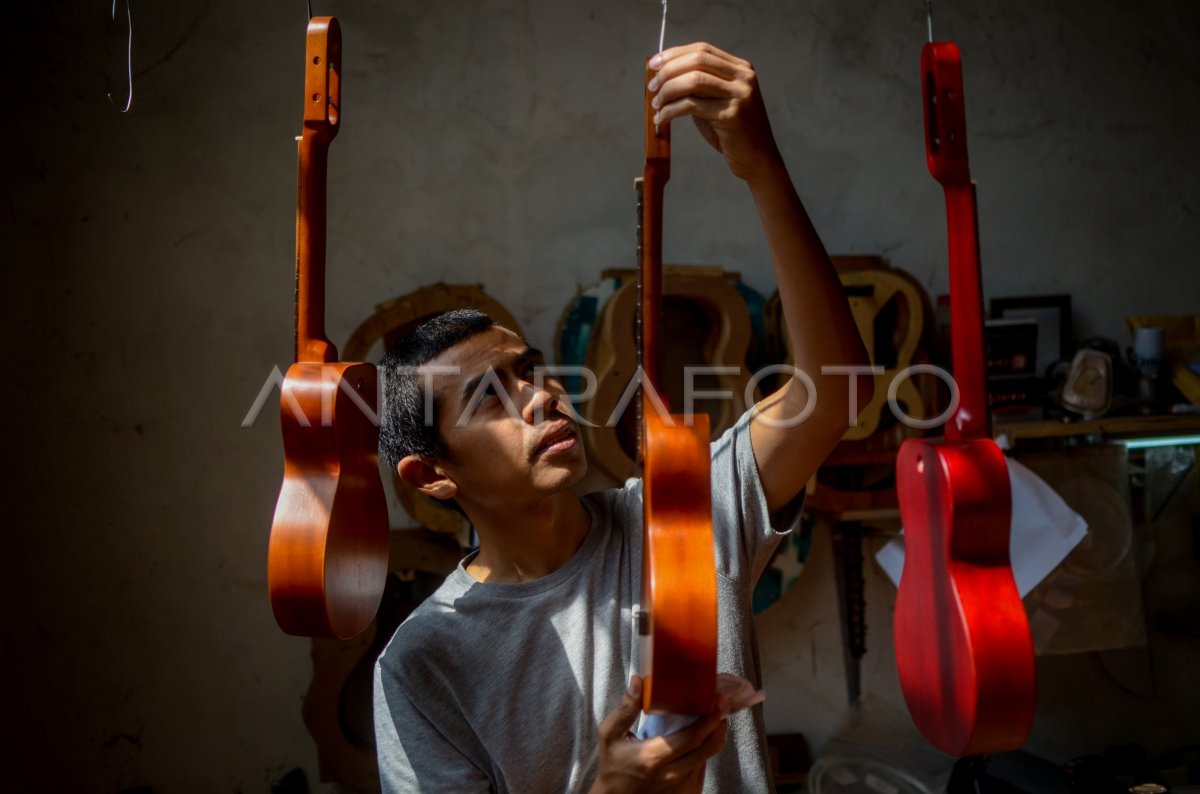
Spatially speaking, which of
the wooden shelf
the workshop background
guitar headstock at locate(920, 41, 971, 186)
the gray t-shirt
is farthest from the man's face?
the wooden shelf

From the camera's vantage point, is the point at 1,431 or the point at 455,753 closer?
the point at 455,753

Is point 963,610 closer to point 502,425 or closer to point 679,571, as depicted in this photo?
point 679,571

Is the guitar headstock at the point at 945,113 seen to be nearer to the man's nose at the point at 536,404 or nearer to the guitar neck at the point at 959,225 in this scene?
the guitar neck at the point at 959,225

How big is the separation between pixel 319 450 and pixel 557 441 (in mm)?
322

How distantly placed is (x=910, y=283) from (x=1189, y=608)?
143cm

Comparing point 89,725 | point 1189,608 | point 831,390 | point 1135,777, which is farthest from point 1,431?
point 1189,608

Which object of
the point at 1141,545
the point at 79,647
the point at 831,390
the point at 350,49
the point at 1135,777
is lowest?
the point at 1135,777

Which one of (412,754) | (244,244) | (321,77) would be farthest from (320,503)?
(244,244)

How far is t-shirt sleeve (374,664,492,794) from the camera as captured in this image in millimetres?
1212

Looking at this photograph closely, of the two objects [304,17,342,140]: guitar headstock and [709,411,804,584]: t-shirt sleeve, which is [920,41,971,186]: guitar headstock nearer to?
[709,411,804,584]: t-shirt sleeve

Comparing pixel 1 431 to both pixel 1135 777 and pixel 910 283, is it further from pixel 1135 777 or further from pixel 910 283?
pixel 1135 777

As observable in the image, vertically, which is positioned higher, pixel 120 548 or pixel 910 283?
pixel 910 283

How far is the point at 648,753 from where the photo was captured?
38.4 inches

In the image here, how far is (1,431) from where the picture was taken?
8.34 ft
